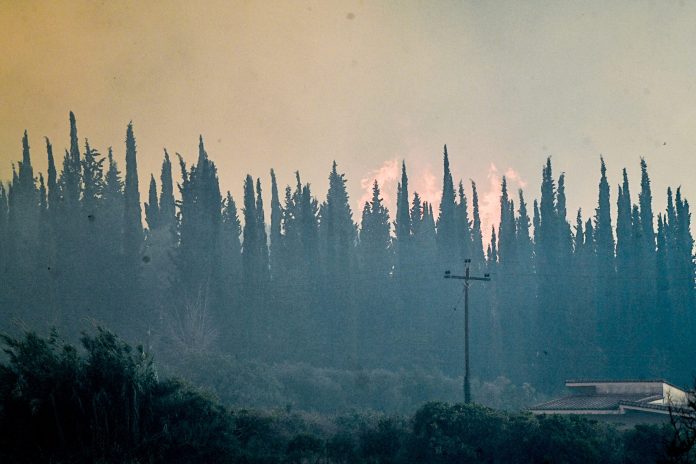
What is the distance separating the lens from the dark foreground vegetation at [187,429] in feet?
78.2

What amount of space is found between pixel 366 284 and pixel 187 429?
4990 cm

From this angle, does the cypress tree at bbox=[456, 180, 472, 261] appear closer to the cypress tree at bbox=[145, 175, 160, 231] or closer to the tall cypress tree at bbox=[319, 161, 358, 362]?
the tall cypress tree at bbox=[319, 161, 358, 362]

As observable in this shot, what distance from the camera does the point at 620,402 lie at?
34.1 metres

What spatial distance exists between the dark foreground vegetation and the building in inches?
125

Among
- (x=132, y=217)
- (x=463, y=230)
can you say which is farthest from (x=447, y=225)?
(x=132, y=217)

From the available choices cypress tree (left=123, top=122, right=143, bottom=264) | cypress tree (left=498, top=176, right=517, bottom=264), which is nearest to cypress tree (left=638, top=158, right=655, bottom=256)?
cypress tree (left=498, top=176, right=517, bottom=264)

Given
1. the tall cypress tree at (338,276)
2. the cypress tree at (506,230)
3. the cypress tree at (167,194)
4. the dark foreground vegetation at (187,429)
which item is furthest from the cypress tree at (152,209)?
the dark foreground vegetation at (187,429)

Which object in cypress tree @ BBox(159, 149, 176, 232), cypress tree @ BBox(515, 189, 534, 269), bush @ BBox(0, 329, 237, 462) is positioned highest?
cypress tree @ BBox(159, 149, 176, 232)

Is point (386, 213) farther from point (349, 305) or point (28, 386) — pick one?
point (28, 386)

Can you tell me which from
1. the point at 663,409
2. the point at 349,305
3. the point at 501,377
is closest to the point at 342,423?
the point at 663,409

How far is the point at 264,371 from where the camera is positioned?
5738cm

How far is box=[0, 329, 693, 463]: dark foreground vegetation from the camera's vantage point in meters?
23.8

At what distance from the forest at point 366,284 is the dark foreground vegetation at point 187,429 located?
29614mm

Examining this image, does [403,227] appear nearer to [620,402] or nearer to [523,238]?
[523,238]
